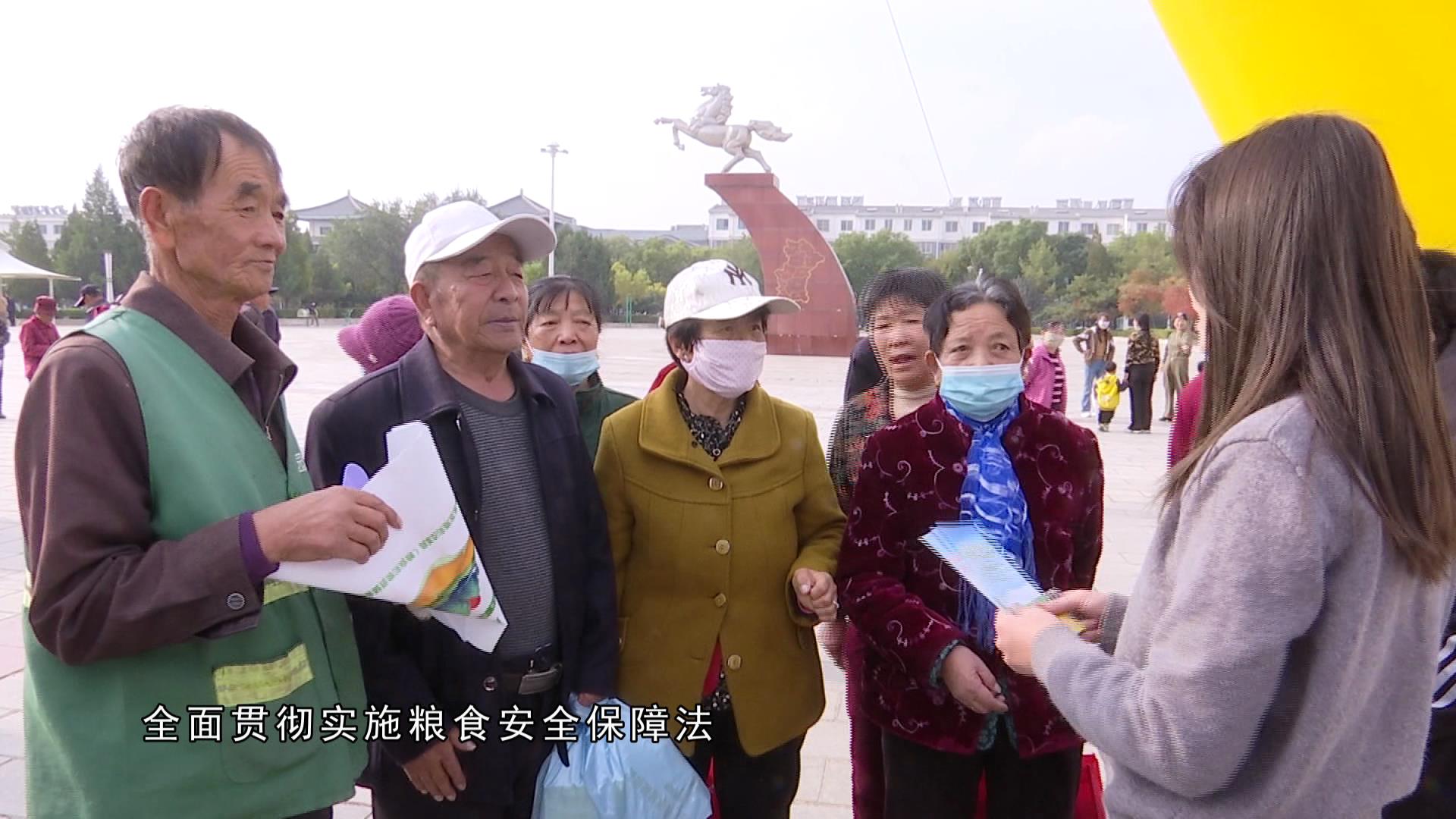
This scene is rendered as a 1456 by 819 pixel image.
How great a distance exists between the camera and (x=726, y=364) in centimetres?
223

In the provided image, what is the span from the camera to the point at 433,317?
2008 mm

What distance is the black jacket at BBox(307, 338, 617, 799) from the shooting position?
1827 millimetres

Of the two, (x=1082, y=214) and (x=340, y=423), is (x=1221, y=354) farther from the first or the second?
(x=1082, y=214)

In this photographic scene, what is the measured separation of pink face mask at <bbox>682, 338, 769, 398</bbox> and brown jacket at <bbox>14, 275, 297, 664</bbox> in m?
1.15

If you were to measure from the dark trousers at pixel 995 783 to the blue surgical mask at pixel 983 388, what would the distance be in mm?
715

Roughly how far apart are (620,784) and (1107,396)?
11.5m

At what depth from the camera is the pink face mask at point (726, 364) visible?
222 cm

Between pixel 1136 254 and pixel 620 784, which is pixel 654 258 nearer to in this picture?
pixel 1136 254

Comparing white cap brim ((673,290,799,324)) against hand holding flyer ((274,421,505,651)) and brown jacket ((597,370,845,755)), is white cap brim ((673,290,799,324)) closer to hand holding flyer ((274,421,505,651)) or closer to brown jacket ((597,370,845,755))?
brown jacket ((597,370,845,755))

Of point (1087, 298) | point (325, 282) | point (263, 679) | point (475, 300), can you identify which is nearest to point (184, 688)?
point (263, 679)

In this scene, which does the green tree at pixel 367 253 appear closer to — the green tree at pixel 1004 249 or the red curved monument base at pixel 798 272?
the green tree at pixel 1004 249

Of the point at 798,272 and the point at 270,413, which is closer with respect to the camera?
the point at 270,413

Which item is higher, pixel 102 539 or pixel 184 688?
pixel 102 539

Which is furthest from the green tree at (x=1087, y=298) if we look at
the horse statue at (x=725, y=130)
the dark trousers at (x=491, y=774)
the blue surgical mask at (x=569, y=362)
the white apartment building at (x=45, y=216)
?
the white apartment building at (x=45, y=216)
